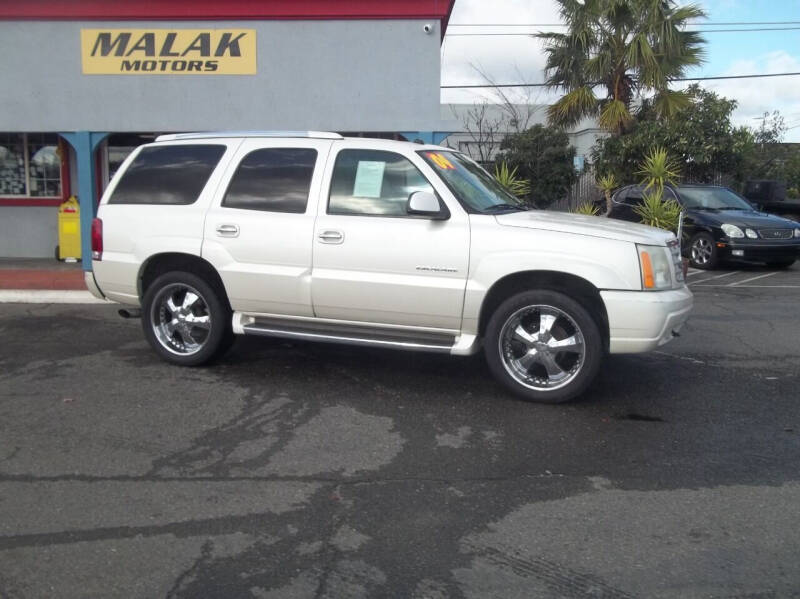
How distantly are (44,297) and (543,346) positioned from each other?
742 cm

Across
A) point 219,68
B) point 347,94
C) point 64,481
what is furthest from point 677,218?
point 64,481

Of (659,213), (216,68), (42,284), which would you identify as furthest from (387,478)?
(659,213)

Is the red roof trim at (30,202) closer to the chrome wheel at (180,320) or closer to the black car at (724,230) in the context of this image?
the chrome wheel at (180,320)

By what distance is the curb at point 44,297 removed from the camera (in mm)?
10961

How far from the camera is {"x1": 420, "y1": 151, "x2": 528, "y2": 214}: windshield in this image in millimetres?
6625

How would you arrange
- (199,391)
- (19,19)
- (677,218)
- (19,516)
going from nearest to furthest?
1. (19,516)
2. (199,391)
3. (19,19)
4. (677,218)

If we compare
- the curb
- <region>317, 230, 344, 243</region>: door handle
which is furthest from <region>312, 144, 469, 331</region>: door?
the curb

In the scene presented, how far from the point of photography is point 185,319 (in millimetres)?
7328

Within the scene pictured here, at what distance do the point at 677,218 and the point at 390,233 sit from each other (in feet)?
32.8

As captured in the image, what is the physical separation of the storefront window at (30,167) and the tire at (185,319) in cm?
925

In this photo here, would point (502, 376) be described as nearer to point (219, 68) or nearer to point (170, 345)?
point (170, 345)

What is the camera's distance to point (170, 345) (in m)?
7.39

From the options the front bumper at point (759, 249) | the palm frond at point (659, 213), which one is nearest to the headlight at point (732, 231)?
the front bumper at point (759, 249)

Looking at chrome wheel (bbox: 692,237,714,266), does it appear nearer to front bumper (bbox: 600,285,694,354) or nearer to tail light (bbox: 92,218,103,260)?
front bumper (bbox: 600,285,694,354)
